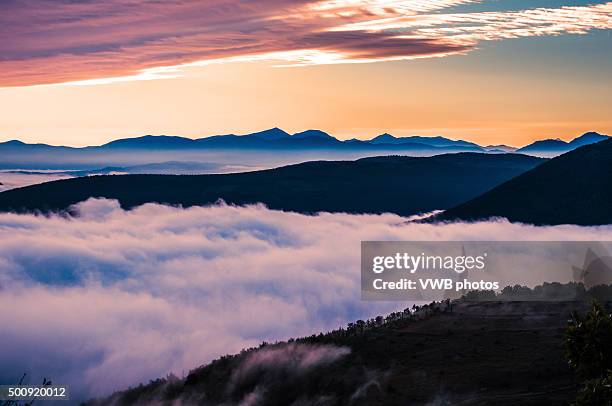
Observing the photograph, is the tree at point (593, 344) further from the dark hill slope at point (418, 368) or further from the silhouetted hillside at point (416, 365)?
the silhouetted hillside at point (416, 365)

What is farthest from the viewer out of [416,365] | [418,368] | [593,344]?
[416,365]

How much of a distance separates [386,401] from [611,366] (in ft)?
81.8

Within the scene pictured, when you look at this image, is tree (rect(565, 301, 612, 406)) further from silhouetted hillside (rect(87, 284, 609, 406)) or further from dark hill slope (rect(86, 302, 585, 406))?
silhouetted hillside (rect(87, 284, 609, 406))

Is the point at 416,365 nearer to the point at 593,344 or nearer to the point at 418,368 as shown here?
the point at 418,368

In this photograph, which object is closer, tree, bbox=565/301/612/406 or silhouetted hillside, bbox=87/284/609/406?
tree, bbox=565/301/612/406

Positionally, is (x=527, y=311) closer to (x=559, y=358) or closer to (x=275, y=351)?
(x=559, y=358)

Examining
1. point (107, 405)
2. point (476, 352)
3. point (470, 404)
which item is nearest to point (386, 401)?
point (470, 404)

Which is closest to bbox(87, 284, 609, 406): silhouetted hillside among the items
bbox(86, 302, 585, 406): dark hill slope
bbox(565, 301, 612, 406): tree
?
bbox(86, 302, 585, 406): dark hill slope

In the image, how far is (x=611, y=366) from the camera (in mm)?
47844

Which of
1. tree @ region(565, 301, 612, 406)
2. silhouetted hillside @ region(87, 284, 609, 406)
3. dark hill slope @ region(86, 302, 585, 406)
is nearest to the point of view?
tree @ region(565, 301, 612, 406)

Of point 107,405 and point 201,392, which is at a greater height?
point 201,392

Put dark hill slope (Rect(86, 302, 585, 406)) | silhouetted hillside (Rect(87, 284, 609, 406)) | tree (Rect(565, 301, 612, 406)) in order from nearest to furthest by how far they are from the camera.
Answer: tree (Rect(565, 301, 612, 406)) < dark hill slope (Rect(86, 302, 585, 406)) < silhouetted hillside (Rect(87, 284, 609, 406))

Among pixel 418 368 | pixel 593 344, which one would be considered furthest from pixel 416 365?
pixel 593 344

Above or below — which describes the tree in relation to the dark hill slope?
above
